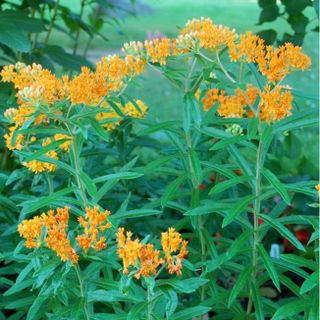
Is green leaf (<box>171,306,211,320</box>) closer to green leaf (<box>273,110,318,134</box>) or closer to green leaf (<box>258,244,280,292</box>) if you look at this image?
green leaf (<box>258,244,280,292</box>)

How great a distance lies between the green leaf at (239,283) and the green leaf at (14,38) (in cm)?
124

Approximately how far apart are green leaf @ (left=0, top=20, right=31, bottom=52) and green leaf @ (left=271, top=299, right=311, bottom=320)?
1445 millimetres

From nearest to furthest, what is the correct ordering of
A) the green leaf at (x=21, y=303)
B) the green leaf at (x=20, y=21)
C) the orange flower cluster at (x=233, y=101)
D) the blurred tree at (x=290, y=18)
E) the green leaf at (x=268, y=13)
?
the green leaf at (x=21, y=303)
the orange flower cluster at (x=233, y=101)
the green leaf at (x=20, y=21)
the blurred tree at (x=290, y=18)
the green leaf at (x=268, y=13)

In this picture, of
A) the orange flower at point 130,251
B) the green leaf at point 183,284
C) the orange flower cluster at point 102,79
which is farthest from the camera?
the orange flower cluster at point 102,79

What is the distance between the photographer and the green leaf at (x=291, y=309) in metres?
2.04

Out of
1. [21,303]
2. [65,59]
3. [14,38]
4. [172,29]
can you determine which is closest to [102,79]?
[21,303]

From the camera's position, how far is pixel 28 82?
2334 mm

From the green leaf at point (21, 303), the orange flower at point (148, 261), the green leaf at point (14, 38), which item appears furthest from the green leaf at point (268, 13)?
the orange flower at point (148, 261)

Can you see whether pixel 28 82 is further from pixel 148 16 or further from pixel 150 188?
pixel 148 16

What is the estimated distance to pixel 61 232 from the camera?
77.6 inches

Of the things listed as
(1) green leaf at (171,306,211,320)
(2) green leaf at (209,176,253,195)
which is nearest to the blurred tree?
(2) green leaf at (209,176,253,195)

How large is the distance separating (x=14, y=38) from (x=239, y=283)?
4.50 feet

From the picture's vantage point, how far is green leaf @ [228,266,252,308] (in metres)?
2.21

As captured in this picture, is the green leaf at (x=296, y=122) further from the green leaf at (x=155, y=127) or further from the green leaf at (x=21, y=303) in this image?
the green leaf at (x=21, y=303)
